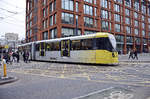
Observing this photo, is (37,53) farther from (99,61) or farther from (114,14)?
(114,14)

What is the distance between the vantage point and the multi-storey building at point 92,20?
3166 cm

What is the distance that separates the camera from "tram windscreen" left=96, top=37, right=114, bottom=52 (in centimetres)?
1335

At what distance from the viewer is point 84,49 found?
15.0 metres

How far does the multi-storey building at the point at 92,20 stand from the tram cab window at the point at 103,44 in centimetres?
1102

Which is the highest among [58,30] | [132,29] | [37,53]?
[132,29]

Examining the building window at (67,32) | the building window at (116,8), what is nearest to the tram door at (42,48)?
the building window at (67,32)

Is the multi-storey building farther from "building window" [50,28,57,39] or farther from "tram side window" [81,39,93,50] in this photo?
"tram side window" [81,39,93,50]

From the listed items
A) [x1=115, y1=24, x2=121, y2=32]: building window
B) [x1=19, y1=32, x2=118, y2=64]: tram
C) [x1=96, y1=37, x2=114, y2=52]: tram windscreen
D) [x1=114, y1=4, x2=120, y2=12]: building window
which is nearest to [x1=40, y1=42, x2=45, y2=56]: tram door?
[x1=19, y1=32, x2=118, y2=64]: tram

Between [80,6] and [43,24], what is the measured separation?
1261 centimetres

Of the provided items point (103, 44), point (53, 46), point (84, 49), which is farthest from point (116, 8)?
point (103, 44)

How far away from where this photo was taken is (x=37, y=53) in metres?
21.2

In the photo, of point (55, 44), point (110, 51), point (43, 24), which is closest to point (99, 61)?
point (110, 51)

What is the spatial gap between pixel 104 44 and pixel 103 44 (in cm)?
10

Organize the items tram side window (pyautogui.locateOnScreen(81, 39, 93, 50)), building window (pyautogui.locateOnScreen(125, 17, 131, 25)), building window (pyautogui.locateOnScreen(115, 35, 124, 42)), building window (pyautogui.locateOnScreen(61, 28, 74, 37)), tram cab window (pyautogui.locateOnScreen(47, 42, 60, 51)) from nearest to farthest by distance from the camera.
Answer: tram side window (pyautogui.locateOnScreen(81, 39, 93, 50)) → tram cab window (pyautogui.locateOnScreen(47, 42, 60, 51)) → building window (pyautogui.locateOnScreen(61, 28, 74, 37)) → building window (pyautogui.locateOnScreen(115, 35, 124, 42)) → building window (pyautogui.locateOnScreen(125, 17, 131, 25))
